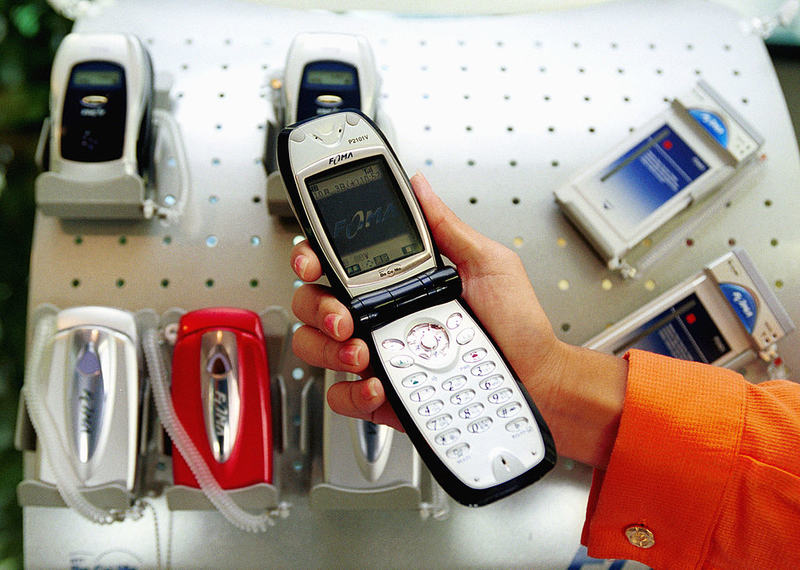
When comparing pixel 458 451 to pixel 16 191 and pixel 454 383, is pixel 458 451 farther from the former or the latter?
pixel 16 191

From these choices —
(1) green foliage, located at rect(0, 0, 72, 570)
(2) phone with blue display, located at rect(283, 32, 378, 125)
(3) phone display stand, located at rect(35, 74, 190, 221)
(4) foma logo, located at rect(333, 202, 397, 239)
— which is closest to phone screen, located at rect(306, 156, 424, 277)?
(4) foma logo, located at rect(333, 202, 397, 239)

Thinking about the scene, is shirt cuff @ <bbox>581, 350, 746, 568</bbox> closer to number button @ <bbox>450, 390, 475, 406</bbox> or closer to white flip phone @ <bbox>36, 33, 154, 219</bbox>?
number button @ <bbox>450, 390, 475, 406</bbox>

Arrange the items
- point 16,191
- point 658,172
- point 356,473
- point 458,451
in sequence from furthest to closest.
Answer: point 16,191 < point 658,172 < point 356,473 < point 458,451

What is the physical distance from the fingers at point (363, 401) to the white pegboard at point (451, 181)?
117mm


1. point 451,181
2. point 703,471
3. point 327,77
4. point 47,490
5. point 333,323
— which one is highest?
point 327,77

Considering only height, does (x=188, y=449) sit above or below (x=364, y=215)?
below

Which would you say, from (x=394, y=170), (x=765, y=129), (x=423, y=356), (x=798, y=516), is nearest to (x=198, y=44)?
(x=394, y=170)

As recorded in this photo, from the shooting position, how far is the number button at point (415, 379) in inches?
23.6

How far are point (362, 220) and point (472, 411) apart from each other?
22cm

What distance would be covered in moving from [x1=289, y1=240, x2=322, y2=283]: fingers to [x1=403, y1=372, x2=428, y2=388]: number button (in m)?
0.14

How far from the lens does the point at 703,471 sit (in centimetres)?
58

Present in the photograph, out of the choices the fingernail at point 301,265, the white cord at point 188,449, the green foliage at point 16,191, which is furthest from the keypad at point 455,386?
the green foliage at point 16,191

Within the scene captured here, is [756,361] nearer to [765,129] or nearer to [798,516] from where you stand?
[798,516]

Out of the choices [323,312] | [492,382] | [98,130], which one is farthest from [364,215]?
[98,130]
